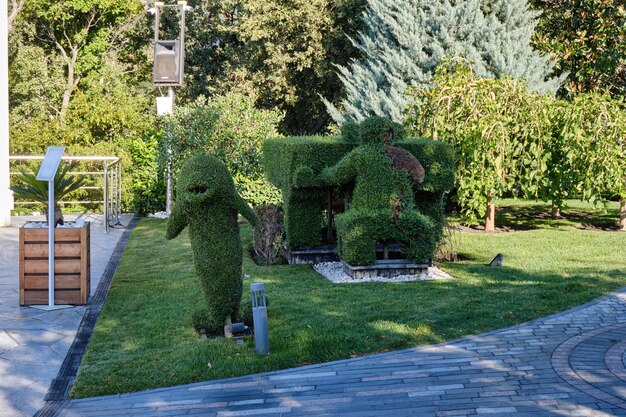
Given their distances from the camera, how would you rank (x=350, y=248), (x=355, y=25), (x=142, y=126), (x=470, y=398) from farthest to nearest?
1. (x=355, y=25)
2. (x=142, y=126)
3. (x=350, y=248)
4. (x=470, y=398)

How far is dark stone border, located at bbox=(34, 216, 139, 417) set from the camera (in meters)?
6.38

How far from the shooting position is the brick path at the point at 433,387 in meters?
6.04

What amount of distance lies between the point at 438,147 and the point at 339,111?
1435 centimetres

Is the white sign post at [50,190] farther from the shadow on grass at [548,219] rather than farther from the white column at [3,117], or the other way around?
the shadow on grass at [548,219]

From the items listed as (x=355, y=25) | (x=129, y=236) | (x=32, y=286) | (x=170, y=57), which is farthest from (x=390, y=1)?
(x=32, y=286)

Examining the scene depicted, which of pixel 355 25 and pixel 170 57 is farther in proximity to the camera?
pixel 355 25

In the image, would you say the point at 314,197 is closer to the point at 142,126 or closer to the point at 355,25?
the point at 142,126

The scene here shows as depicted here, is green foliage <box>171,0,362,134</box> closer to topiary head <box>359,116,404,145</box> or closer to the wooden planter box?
topiary head <box>359,116,404,145</box>

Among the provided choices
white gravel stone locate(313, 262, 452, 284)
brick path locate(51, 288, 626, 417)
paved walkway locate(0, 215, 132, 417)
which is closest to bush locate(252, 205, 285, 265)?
white gravel stone locate(313, 262, 452, 284)

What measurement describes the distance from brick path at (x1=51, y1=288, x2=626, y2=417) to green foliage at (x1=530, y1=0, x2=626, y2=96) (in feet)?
41.6

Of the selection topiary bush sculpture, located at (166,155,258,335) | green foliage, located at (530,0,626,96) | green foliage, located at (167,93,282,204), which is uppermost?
green foliage, located at (530,0,626,96)

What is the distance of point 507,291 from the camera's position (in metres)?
9.95

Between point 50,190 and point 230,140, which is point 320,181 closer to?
point 50,190

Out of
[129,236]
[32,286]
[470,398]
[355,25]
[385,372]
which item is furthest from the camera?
[355,25]
